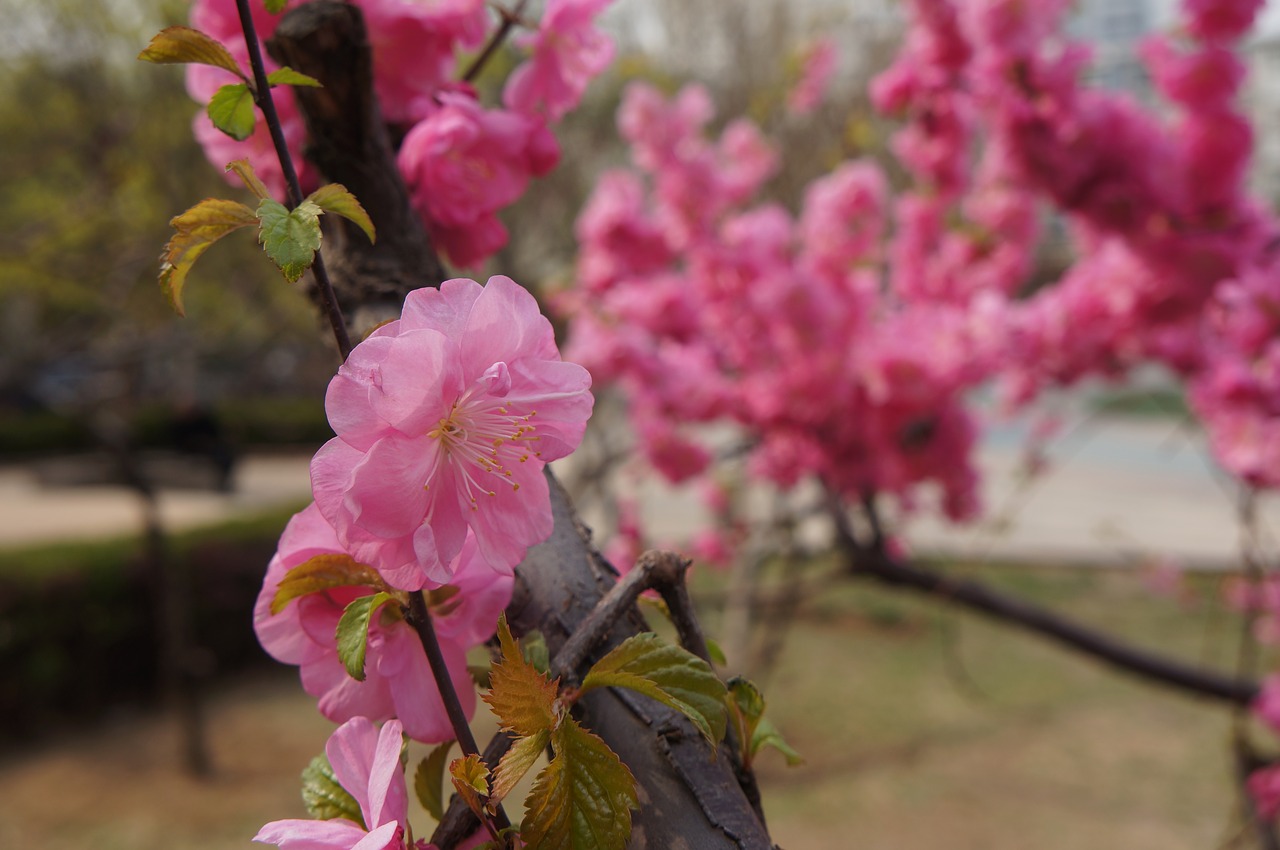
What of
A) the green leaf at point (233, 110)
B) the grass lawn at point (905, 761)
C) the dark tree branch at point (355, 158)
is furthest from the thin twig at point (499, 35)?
the grass lawn at point (905, 761)

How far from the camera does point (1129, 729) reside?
17.6 ft

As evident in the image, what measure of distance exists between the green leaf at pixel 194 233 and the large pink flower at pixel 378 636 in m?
0.15

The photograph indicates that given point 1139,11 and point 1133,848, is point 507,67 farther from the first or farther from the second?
point 1139,11

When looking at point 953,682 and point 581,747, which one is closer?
point 581,747

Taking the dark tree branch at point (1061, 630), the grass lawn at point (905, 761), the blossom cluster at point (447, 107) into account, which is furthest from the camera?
the grass lawn at point (905, 761)

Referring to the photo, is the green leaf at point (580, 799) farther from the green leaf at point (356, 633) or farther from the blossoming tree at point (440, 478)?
the green leaf at point (356, 633)

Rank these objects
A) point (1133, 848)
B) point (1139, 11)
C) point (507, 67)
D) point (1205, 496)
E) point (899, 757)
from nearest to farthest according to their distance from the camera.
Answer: point (1133, 848) < point (899, 757) < point (507, 67) < point (1139, 11) < point (1205, 496)

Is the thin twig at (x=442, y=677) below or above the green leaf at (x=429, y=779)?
above

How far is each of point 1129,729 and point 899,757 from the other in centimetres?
152

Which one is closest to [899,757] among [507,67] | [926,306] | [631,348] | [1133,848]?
[1133,848]

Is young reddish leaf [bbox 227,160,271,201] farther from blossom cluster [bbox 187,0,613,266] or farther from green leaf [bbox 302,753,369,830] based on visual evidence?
green leaf [bbox 302,753,369,830]

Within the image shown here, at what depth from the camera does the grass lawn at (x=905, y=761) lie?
418cm

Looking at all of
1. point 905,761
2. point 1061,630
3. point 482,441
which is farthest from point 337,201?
point 905,761

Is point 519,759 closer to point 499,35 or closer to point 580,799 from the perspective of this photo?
point 580,799
